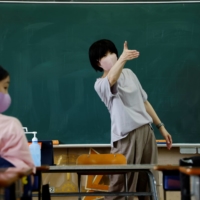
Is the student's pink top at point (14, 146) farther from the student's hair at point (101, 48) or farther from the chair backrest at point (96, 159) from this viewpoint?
the student's hair at point (101, 48)

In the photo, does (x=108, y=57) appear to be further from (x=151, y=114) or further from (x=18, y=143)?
(x=18, y=143)

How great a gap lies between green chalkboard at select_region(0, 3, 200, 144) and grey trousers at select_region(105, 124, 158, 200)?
80cm

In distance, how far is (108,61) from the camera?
370 cm

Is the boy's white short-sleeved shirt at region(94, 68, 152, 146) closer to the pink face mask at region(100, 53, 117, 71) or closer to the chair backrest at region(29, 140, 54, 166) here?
the pink face mask at region(100, 53, 117, 71)

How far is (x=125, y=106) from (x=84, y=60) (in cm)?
107

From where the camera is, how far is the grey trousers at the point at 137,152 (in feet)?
12.1

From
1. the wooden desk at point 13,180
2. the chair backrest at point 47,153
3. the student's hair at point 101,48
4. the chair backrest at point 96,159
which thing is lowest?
the chair backrest at point 96,159

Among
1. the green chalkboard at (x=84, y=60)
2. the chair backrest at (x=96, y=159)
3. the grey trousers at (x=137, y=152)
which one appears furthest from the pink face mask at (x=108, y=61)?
the green chalkboard at (x=84, y=60)

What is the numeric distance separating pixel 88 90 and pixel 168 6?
110cm

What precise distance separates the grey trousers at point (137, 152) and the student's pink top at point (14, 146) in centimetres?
144

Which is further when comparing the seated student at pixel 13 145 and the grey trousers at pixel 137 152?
the grey trousers at pixel 137 152

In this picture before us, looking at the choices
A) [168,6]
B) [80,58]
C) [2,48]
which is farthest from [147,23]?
[2,48]

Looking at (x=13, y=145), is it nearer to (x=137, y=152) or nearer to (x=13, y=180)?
(x=13, y=180)

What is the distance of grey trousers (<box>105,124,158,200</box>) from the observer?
12.1 feet
